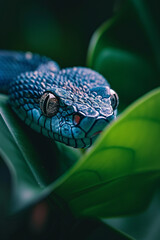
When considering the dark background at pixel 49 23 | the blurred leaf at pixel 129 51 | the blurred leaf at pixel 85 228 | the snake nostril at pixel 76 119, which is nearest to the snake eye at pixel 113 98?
the snake nostril at pixel 76 119

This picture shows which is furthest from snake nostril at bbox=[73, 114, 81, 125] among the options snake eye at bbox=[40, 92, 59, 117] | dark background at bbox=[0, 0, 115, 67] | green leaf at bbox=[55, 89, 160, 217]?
dark background at bbox=[0, 0, 115, 67]

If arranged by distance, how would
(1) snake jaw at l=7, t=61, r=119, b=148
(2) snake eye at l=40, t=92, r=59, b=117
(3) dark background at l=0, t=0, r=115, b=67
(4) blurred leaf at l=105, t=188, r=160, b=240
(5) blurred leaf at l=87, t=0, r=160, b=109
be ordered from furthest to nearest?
(3) dark background at l=0, t=0, r=115, b=67 < (5) blurred leaf at l=87, t=0, r=160, b=109 < (4) blurred leaf at l=105, t=188, r=160, b=240 < (2) snake eye at l=40, t=92, r=59, b=117 < (1) snake jaw at l=7, t=61, r=119, b=148

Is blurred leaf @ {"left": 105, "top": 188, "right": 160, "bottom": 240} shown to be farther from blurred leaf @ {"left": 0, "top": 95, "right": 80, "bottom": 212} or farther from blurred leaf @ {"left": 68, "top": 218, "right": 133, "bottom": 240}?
blurred leaf @ {"left": 0, "top": 95, "right": 80, "bottom": 212}

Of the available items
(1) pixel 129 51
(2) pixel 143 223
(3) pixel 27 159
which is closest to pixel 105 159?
(3) pixel 27 159

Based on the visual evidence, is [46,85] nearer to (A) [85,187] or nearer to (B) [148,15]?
(A) [85,187]

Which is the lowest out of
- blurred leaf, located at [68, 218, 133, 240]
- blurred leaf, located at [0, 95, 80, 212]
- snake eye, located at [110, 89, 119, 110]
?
blurred leaf, located at [68, 218, 133, 240]

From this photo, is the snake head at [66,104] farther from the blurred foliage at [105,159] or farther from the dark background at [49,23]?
the dark background at [49,23]

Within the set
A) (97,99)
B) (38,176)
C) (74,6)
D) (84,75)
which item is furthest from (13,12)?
(38,176)
